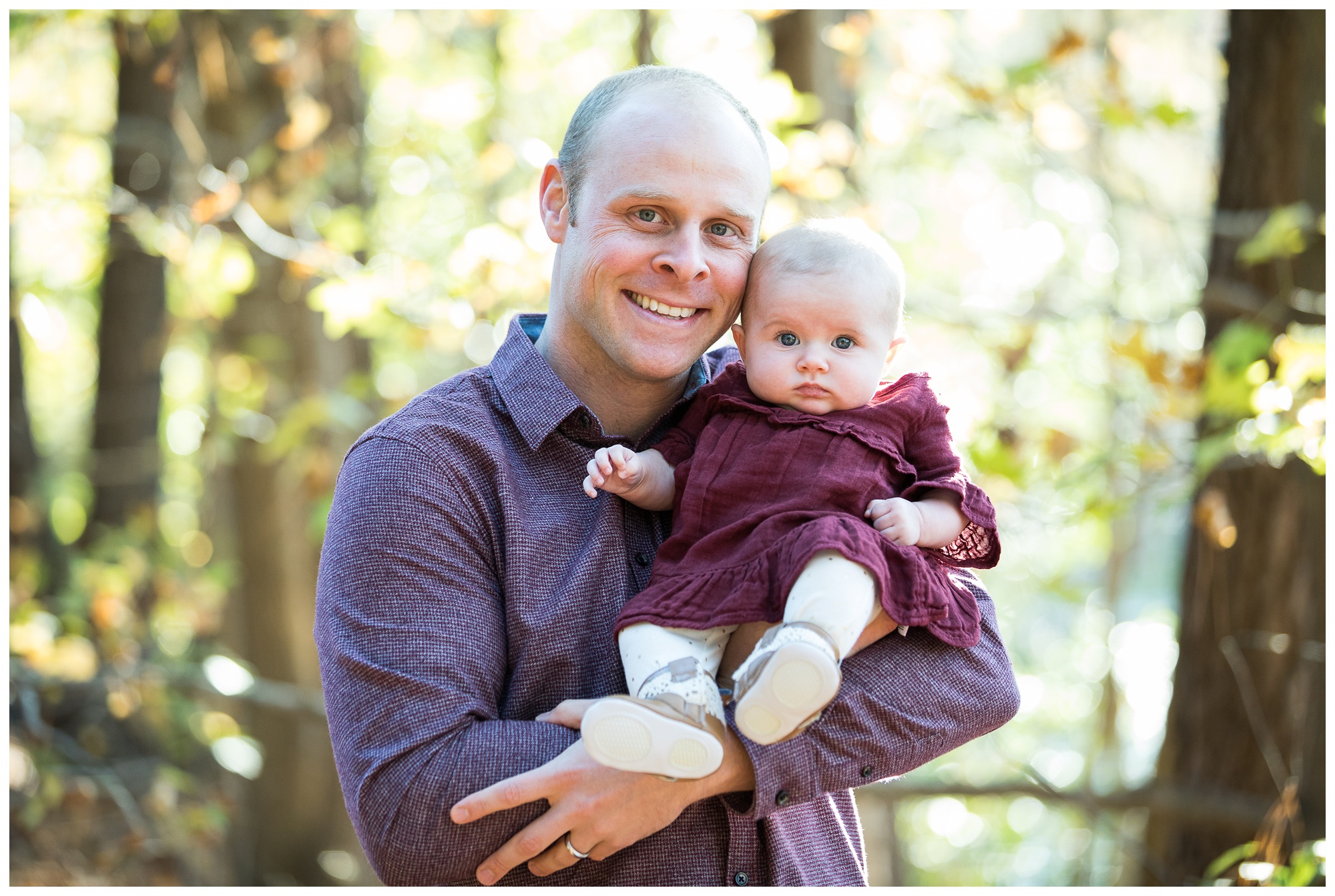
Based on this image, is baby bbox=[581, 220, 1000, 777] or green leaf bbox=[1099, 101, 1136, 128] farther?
green leaf bbox=[1099, 101, 1136, 128]

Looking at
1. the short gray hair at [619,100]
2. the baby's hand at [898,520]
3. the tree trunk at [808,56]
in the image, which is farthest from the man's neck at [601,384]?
the tree trunk at [808,56]

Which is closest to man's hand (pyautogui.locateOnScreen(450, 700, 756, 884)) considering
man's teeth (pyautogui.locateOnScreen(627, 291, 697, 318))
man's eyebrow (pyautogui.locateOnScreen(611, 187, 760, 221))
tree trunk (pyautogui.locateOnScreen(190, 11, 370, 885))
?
man's teeth (pyautogui.locateOnScreen(627, 291, 697, 318))

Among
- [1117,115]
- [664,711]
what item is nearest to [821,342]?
[664,711]

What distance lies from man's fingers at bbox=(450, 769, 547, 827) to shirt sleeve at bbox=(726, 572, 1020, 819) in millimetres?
320

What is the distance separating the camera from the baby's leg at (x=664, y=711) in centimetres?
157

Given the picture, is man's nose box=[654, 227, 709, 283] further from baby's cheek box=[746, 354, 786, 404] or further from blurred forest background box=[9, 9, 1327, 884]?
blurred forest background box=[9, 9, 1327, 884]

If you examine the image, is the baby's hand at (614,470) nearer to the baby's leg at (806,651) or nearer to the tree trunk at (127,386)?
the baby's leg at (806,651)

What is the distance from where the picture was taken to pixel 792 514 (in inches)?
71.8

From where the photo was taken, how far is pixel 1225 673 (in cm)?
429

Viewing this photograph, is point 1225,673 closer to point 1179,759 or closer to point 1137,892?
point 1179,759

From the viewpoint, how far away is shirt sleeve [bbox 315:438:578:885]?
1.67 metres

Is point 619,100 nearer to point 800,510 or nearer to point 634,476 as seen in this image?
point 634,476

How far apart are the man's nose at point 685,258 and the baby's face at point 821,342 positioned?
0.13 meters

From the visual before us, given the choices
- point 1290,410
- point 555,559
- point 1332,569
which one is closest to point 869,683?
point 555,559
